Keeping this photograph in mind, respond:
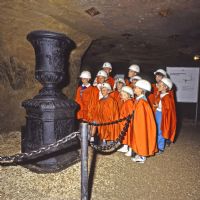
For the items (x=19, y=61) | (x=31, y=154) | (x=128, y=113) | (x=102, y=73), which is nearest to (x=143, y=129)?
(x=128, y=113)

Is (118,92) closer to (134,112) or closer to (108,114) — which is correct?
(108,114)

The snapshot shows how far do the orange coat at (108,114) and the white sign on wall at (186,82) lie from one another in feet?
13.4

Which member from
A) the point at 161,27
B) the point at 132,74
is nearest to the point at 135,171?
the point at 132,74

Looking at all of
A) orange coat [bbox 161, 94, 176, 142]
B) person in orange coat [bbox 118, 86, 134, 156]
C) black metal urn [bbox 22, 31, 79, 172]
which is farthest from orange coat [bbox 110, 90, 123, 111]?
black metal urn [bbox 22, 31, 79, 172]

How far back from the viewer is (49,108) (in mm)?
3674

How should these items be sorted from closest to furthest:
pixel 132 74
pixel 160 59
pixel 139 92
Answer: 1. pixel 139 92
2. pixel 132 74
3. pixel 160 59

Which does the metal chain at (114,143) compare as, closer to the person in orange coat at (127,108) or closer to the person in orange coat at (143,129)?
the person in orange coat at (143,129)

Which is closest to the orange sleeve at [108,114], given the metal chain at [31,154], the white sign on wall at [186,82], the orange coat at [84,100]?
the orange coat at [84,100]

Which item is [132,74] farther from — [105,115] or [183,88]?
[183,88]

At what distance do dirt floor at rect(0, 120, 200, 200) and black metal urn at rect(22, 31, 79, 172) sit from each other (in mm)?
256

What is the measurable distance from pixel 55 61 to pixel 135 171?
2.35 m

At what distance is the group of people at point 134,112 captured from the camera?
160 inches

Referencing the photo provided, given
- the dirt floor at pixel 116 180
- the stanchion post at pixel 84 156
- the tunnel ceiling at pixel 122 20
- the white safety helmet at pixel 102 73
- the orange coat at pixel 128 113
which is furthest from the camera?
the white safety helmet at pixel 102 73

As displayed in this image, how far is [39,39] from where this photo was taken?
12.4 feet
